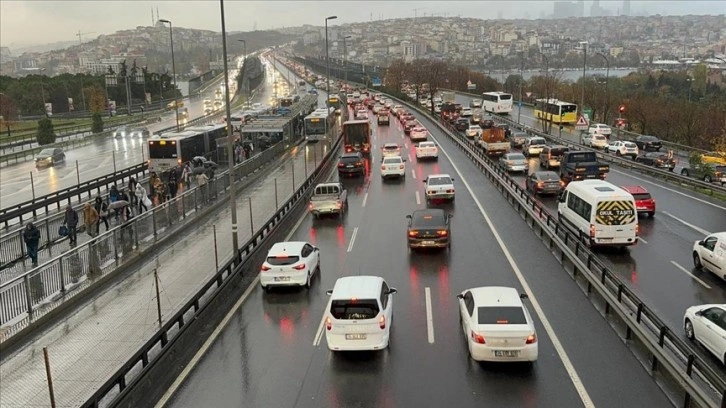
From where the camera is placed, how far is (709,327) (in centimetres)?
1338

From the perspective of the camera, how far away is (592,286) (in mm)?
17641

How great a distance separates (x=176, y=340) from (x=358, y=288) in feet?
13.5

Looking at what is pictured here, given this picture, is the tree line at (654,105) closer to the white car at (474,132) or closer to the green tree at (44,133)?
the white car at (474,132)

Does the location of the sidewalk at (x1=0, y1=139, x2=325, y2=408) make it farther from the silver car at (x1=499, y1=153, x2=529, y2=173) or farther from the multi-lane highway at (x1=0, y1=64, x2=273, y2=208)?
the silver car at (x1=499, y1=153, x2=529, y2=173)

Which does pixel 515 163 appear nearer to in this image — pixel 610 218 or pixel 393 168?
pixel 393 168

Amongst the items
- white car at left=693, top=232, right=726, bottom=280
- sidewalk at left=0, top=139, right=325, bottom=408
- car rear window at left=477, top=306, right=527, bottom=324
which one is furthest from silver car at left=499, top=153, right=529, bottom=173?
car rear window at left=477, top=306, right=527, bottom=324

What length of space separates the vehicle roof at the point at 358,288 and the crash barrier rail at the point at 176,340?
3.59 metres

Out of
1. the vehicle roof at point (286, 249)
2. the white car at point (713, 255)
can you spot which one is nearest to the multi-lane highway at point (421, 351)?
the vehicle roof at point (286, 249)

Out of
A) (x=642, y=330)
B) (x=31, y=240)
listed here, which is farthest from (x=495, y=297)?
(x=31, y=240)

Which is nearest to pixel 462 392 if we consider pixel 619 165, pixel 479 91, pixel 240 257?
pixel 240 257

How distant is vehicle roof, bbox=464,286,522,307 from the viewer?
1362 centimetres

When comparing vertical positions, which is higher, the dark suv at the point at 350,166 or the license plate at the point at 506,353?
the license plate at the point at 506,353

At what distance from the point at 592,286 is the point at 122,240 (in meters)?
15.4

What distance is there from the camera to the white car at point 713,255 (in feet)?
60.6
